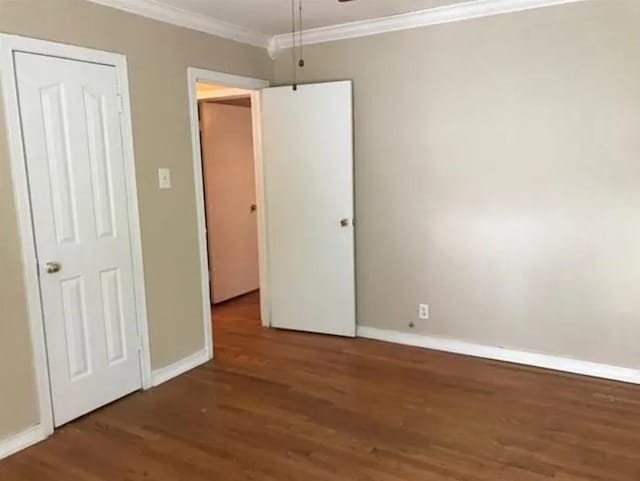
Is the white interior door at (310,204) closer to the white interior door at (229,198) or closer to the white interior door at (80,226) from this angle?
the white interior door at (229,198)

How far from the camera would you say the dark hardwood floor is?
8.15 ft

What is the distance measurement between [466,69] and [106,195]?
8.06ft

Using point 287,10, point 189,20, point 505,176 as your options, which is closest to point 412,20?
point 287,10

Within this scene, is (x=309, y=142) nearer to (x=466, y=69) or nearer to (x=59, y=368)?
(x=466, y=69)

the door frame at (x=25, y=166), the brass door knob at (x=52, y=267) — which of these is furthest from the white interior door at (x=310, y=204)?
the brass door knob at (x=52, y=267)

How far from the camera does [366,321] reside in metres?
4.28

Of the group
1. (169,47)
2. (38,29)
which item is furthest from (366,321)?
(38,29)

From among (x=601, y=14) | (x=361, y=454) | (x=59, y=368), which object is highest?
(x=601, y=14)

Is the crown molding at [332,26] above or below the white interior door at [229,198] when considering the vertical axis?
above

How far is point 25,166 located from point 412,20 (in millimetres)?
2631

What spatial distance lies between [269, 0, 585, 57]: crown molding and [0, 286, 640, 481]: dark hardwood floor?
92.5 inches

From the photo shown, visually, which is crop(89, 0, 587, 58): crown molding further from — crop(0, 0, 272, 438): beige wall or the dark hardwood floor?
the dark hardwood floor

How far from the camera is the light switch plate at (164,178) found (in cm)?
341

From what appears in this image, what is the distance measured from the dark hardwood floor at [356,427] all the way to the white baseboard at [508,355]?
94mm
